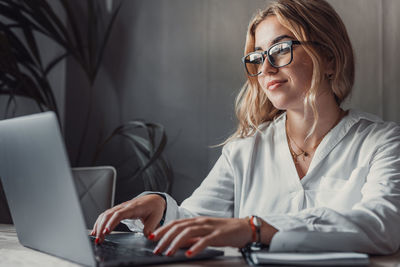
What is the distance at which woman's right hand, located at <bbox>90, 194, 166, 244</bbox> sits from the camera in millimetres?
1175

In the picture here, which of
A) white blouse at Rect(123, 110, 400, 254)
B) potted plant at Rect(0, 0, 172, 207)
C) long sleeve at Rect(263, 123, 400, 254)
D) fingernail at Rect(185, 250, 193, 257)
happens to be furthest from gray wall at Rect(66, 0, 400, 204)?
fingernail at Rect(185, 250, 193, 257)

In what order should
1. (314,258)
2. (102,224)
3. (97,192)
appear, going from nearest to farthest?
(314,258) < (102,224) < (97,192)

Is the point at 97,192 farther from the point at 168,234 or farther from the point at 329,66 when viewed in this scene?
the point at 168,234

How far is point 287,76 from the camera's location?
1.66 meters

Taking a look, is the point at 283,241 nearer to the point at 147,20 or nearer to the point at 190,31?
the point at 190,31

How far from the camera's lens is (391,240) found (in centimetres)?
110

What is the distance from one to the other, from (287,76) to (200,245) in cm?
91

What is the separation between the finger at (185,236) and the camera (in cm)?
93

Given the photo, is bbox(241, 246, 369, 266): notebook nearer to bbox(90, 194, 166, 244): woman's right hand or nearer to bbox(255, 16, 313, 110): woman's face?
bbox(90, 194, 166, 244): woman's right hand

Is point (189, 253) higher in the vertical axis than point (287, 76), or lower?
lower

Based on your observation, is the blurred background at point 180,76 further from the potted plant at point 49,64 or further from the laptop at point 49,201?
the laptop at point 49,201

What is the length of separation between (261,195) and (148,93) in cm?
150

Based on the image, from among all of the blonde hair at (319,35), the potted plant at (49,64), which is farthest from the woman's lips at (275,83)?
the potted plant at (49,64)

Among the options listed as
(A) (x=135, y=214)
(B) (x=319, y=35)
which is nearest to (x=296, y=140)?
(B) (x=319, y=35)
